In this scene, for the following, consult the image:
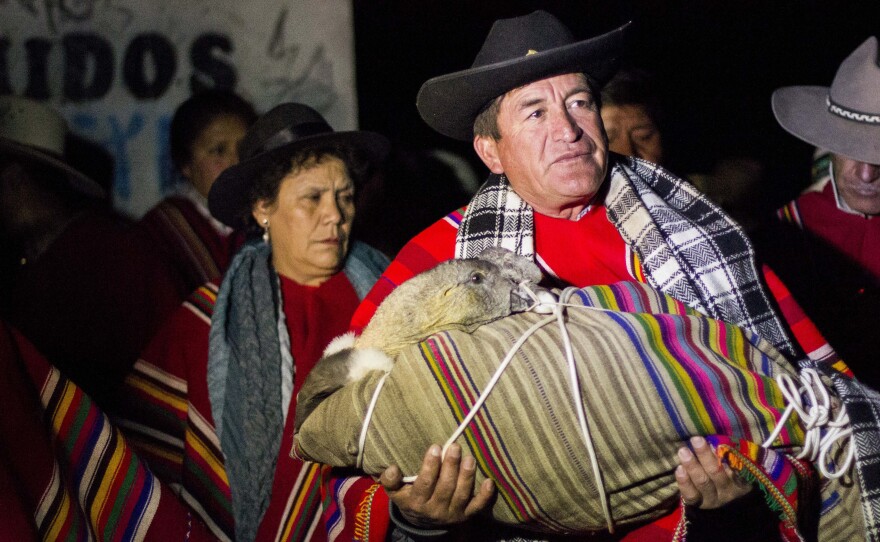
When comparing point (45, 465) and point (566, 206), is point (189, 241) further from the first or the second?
point (566, 206)

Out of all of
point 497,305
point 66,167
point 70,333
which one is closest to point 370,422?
point 497,305

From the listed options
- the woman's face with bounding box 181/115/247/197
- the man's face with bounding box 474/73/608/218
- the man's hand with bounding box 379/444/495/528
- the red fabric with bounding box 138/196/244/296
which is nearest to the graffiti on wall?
the woman's face with bounding box 181/115/247/197

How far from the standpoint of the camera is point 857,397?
190cm

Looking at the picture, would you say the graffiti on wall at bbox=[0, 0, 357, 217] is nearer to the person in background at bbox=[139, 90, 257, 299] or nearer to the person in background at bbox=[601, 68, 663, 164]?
the person in background at bbox=[139, 90, 257, 299]

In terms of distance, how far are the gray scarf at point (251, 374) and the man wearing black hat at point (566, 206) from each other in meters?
0.73

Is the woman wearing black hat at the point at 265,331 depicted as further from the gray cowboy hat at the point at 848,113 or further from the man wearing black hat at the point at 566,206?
the gray cowboy hat at the point at 848,113

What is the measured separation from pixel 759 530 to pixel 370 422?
102cm

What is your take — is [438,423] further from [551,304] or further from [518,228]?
[518,228]

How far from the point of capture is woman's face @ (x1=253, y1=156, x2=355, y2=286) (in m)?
3.41

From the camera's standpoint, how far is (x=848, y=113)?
364 cm

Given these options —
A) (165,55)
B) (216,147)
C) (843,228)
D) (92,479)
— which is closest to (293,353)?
(92,479)

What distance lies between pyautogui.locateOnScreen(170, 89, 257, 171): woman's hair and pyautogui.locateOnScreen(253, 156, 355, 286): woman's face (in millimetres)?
1445

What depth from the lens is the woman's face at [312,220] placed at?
11.2 ft

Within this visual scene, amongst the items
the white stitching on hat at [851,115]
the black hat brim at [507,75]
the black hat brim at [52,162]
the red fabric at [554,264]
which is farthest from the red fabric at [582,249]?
the black hat brim at [52,162]
